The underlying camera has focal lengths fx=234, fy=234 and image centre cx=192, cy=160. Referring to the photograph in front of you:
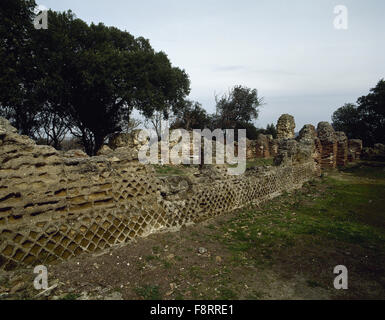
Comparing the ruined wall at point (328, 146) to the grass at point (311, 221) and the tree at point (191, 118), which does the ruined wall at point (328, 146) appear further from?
the tree at point (191, 118)

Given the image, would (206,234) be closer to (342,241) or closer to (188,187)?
(188,187)

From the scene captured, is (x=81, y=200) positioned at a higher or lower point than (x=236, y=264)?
higher

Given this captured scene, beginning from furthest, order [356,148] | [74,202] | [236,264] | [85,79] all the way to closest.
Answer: [356,148]
[85,79]
[236,264]
[74,202]

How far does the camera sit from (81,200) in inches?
182

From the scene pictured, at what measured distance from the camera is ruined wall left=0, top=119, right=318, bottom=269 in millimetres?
3830

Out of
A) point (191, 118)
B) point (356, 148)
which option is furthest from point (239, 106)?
point (356, 148)

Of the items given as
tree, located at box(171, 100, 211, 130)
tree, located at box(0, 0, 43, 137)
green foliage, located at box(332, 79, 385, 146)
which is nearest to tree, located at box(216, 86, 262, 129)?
tree, located at box(171, 100, 211, 130)

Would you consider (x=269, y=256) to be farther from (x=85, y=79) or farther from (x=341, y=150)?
(x=85, y=79)

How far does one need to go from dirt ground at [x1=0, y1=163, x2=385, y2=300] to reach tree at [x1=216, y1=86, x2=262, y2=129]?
34.6 m

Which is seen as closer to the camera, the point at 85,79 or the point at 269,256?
the point at 269,256

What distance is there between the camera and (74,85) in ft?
61.9

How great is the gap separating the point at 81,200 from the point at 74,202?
0.43 ft

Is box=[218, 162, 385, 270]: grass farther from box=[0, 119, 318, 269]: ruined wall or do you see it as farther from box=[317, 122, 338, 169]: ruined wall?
box=[317, 122, 338, 169]: ruined wall
